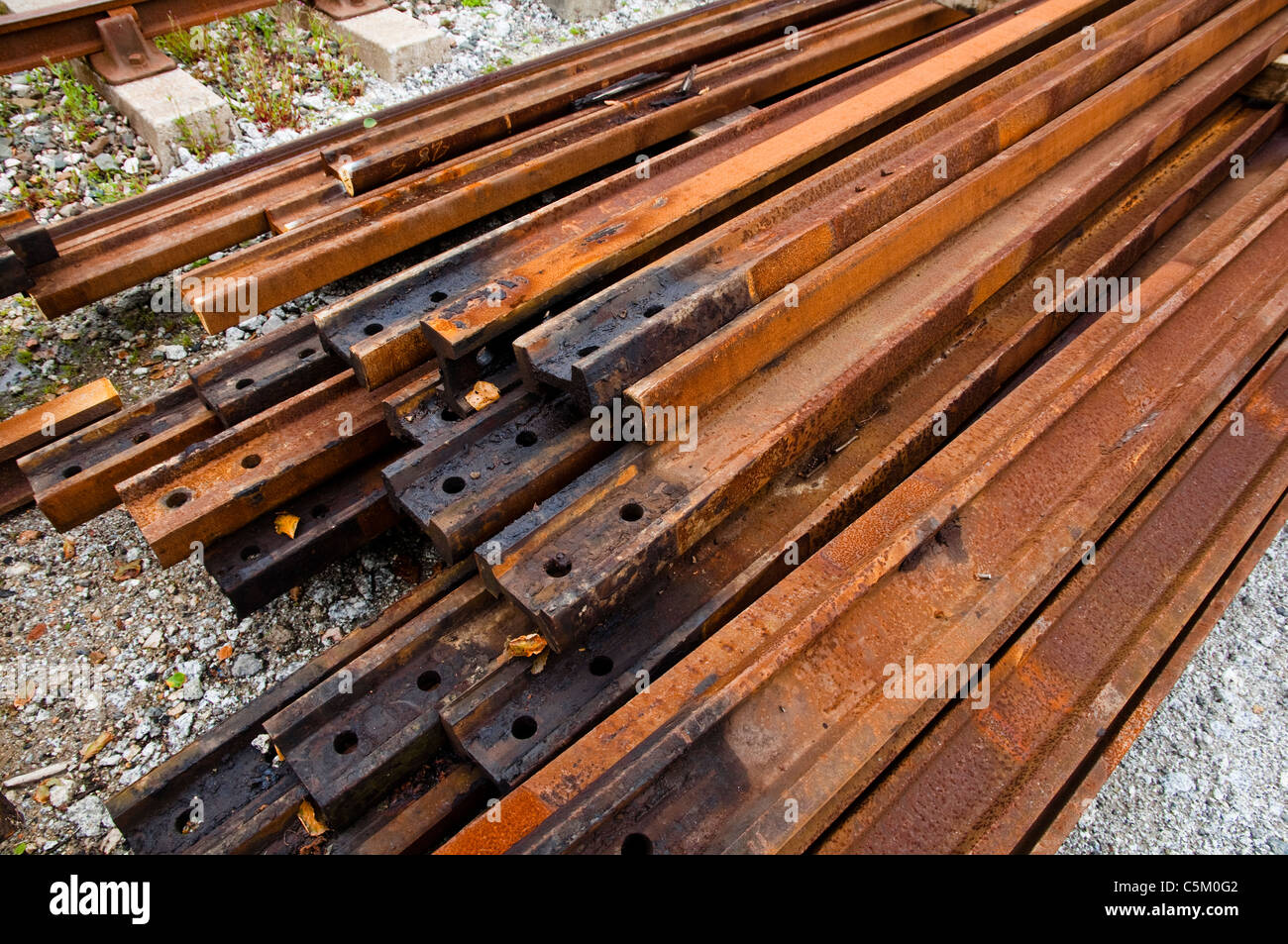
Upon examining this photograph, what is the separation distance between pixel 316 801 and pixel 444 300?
1578 mm

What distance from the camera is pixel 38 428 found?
323 centimetres

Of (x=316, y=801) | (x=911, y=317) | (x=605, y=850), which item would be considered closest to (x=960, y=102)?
(x=911, y=317)

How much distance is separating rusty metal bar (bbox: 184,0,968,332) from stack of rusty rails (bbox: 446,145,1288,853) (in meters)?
1.46

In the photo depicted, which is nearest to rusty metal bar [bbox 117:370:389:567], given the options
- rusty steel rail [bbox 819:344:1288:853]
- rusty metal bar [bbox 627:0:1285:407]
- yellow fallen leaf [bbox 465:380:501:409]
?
yellow fallen leaf [bbox 465:380:501:409]

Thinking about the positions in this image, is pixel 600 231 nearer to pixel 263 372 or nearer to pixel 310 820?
pixel 263 372

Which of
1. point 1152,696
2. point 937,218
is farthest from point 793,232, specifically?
point 1152,696

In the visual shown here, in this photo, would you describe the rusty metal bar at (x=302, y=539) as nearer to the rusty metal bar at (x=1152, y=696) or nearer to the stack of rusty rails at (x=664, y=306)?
the stack of rusty rails at (x=664, y=306)

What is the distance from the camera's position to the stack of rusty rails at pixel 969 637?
5.88 ft

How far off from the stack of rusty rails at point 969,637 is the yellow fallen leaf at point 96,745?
1875mm

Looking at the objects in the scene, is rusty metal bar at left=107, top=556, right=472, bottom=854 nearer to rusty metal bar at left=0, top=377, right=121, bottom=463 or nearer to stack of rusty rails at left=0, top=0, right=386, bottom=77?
rusty metal bar at left=0, top=377, right=121, bottom=463

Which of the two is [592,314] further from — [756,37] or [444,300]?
[756,37]

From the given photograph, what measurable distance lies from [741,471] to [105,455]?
227cm

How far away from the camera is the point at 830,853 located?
186cm

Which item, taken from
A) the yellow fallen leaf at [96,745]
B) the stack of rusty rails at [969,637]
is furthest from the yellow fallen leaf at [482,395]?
the yellow fallen leaf at [96,745]
